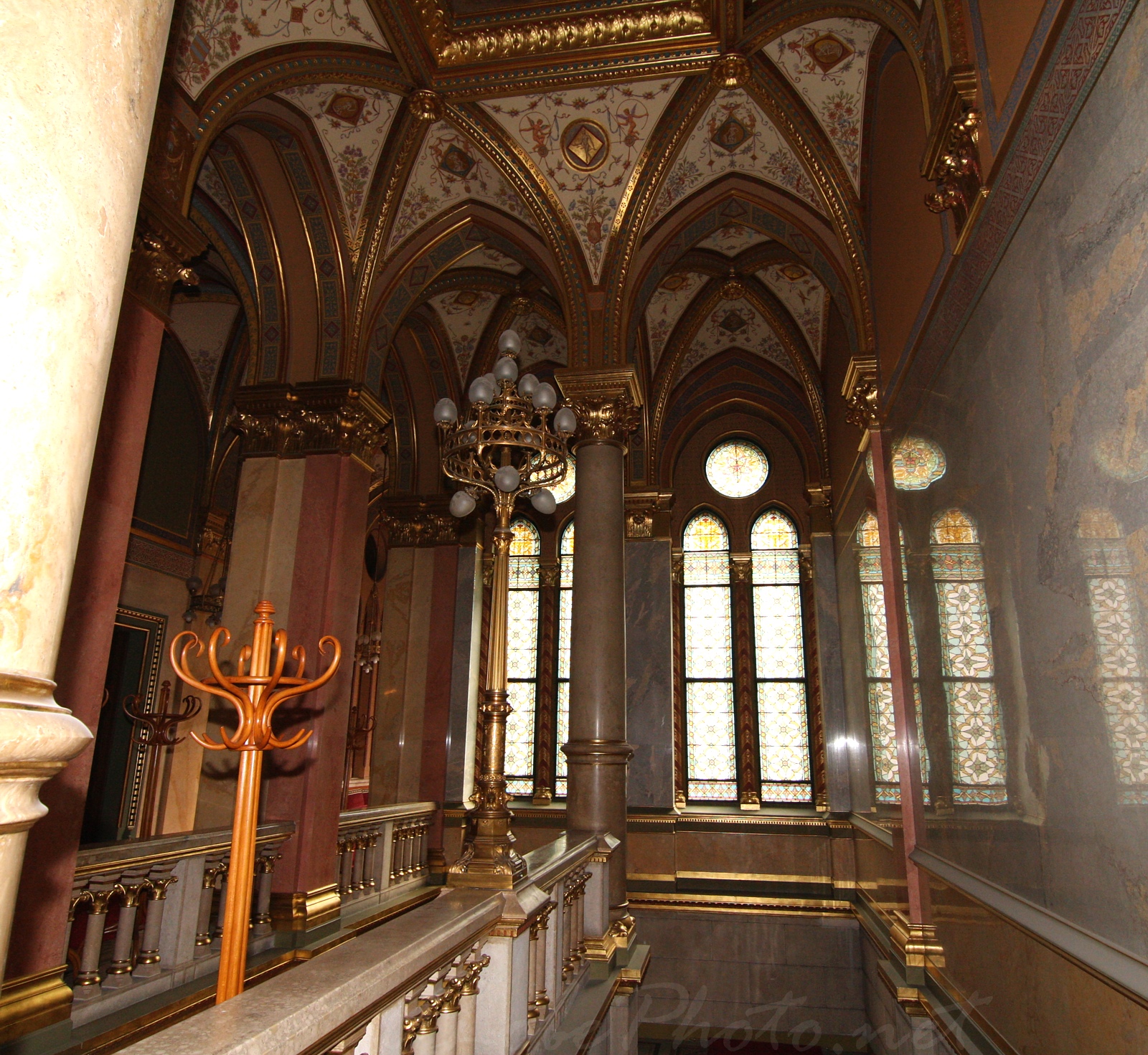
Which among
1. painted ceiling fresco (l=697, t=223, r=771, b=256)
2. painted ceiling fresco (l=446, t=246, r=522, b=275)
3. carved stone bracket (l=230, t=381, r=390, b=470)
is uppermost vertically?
painted ceiling fresco (l=697, t=223, r=771, b=256)

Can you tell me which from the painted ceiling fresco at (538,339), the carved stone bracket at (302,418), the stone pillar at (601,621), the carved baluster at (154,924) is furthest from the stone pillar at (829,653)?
the carved baluster at (154,924)

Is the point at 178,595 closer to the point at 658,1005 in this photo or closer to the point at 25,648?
the point at 658,1005

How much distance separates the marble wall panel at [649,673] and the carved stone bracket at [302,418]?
4.68 m

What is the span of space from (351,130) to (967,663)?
6.43 metres

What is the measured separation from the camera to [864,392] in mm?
7145

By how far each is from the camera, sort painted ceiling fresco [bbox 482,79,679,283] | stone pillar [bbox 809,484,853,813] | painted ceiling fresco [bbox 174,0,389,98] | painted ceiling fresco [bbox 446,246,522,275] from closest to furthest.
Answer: painted ceiling fresco [bbox 174,0,389,98] → painted ceiling fresco [bbox 482,79,679,283] → painted ceiling fresco [bbox 446,246,522,275] → stone pillar [bbox 809,484,853,813]

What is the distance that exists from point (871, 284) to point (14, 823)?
24.2 ft

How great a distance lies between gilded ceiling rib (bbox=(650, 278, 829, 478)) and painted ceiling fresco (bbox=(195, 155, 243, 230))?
552 cm

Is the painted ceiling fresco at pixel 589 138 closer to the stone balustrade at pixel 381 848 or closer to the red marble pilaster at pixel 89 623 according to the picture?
the red marble pilaster at pixel 89 623

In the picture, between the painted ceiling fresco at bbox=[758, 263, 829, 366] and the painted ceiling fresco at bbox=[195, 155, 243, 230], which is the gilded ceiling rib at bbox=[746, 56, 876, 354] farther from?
the painted ceiling fresco at bbox=[195, 155, 243, 230]

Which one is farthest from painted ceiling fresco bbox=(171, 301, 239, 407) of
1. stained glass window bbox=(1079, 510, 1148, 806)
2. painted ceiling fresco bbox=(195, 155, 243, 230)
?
stained glass window bbox=(1079, 510, 1148, 806)

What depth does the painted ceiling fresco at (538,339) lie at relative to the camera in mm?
11695

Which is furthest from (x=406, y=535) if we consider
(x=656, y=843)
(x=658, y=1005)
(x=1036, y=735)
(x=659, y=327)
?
(x=1036, y=735)

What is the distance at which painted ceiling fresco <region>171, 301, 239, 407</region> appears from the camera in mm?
11508
